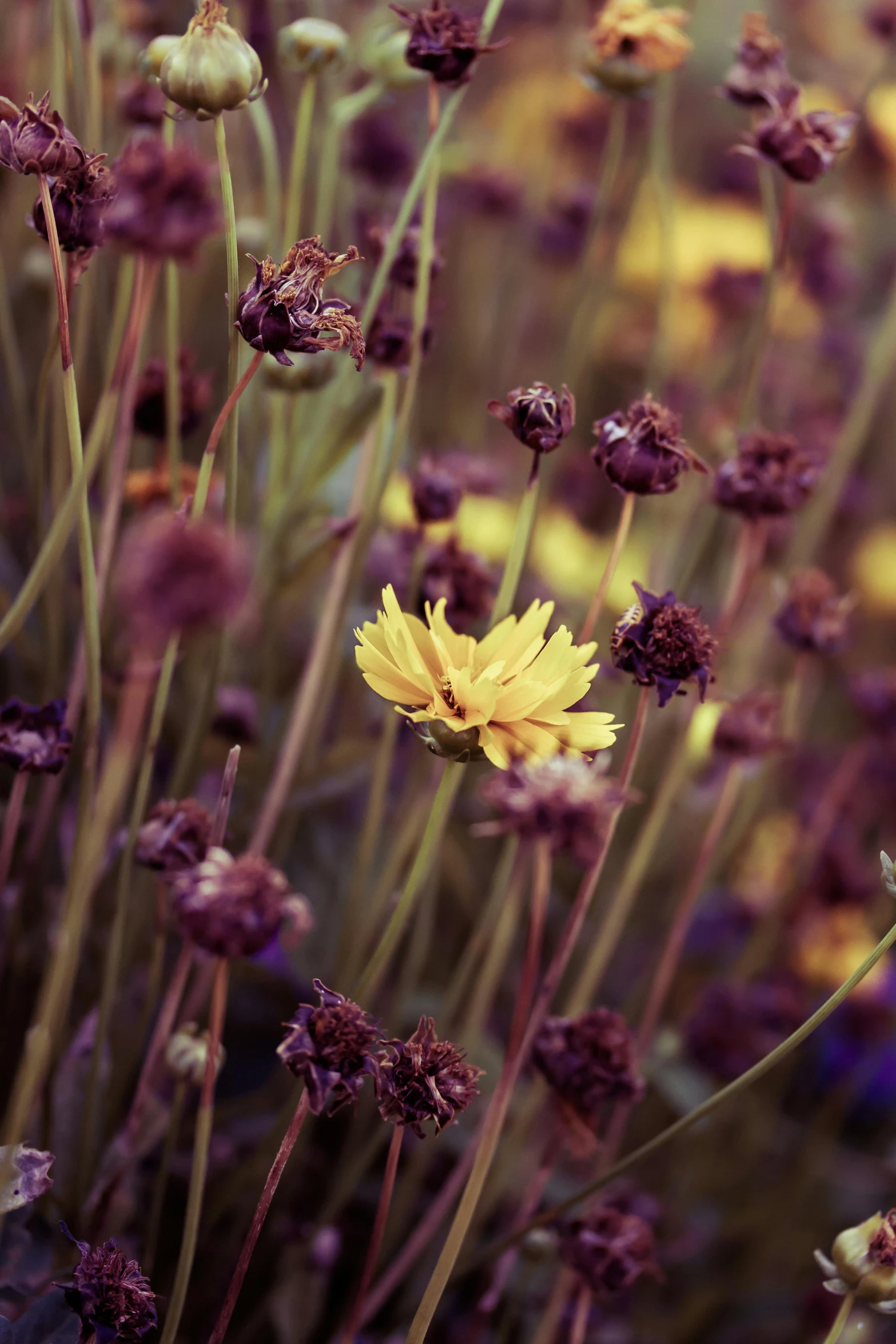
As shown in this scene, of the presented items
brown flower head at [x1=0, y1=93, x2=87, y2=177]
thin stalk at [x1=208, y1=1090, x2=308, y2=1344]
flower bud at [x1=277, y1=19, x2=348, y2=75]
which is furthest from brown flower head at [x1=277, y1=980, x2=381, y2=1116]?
flower bud at [x1=277, y1=19, x2=348, y2=75]

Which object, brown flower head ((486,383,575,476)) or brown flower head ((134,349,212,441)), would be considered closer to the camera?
brown flower head ((486,383,575,476))

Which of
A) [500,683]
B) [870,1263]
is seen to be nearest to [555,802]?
[500,683]

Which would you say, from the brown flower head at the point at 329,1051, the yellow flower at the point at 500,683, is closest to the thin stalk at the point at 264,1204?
the brown flower head at the point at 329,1051

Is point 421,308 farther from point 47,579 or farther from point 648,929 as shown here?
point 648,929

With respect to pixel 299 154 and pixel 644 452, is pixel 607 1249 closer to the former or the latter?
pixel 644 452

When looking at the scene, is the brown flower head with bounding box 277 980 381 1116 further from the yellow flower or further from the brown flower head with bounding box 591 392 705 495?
the brown flower head with bounding box 591 392 705 495

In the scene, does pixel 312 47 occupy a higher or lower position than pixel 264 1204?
higher

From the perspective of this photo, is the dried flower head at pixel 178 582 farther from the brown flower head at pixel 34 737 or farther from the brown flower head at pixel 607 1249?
the brown flower head at pixel 607 1249
